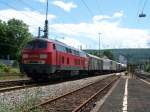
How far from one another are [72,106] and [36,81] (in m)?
16.9

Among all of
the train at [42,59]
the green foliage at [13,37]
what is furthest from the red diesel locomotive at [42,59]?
the green foliage at [13,37]

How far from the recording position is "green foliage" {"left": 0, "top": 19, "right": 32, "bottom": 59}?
383 feet

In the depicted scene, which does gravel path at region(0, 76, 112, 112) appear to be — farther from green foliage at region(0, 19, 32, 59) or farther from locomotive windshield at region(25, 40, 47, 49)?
green foliage at region(0, 19, 32, 59)

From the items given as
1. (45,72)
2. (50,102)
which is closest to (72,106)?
(50,102)

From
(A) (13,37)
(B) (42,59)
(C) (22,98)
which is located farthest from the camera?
(A) (13,37)

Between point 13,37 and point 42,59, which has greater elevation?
point 13,37

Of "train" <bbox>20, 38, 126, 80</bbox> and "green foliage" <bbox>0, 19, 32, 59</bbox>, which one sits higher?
"green foliage" <bbox>0, 19, 32, 59</bbox>

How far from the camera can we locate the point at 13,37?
12556 centimetres

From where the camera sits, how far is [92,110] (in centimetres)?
1602

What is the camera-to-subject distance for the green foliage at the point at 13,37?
11664cm

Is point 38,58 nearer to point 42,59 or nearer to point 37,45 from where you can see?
point 42,59

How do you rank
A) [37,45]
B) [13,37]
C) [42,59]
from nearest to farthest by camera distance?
[42,59] → [37,45] → [13,37]

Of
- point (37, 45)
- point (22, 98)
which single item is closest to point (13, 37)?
point (37, 45)

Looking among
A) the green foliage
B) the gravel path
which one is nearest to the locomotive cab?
the gravel path
